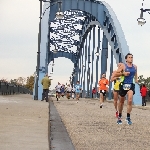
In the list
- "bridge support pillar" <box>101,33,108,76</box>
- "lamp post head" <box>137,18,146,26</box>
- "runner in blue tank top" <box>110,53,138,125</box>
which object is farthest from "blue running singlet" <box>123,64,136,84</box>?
"bridge support pillar" <box>101,33,108,76</box>

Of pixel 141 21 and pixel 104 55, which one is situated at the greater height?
pixel 104 55

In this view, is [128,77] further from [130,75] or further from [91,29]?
[91,29]

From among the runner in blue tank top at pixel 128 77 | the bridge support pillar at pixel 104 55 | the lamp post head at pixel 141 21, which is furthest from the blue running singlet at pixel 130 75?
the bridge support pillar at pixel 104 55

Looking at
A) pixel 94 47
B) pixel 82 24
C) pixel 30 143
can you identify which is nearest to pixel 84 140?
pixel 30 143

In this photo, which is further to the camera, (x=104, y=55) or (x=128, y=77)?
(x=104, y=55)

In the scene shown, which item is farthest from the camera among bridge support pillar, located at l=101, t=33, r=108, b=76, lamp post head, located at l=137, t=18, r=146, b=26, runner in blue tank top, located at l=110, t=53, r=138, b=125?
bridge support pillar, located at l=101, t=33, r=108, b=76

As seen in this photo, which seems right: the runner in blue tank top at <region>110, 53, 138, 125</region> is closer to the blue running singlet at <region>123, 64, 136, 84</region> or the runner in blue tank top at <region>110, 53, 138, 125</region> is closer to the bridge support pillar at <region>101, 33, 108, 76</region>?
the blue running singlet at <region>123, 64, 136, 84</region>

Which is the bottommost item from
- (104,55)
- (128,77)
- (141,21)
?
(128,77)

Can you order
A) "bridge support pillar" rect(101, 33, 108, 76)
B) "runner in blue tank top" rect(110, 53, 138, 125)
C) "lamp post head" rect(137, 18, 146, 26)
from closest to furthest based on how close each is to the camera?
"runner in blue tank top" rect(110, 53, 138, 125), "lamp post head" rect(137, 18, 146, 26), "bridge support pillar" rect(101, 33, 108, 76)

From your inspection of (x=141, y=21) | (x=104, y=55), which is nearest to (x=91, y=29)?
(x=104, y=55)

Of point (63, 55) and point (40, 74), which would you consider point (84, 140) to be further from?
point (63, 55)

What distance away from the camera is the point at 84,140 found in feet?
24.9

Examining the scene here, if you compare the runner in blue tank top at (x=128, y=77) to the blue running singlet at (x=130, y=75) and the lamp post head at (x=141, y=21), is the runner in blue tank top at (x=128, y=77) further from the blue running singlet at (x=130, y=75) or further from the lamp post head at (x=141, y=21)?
the lamp post head at (x=141, y=21)

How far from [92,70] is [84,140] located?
2079 inches
